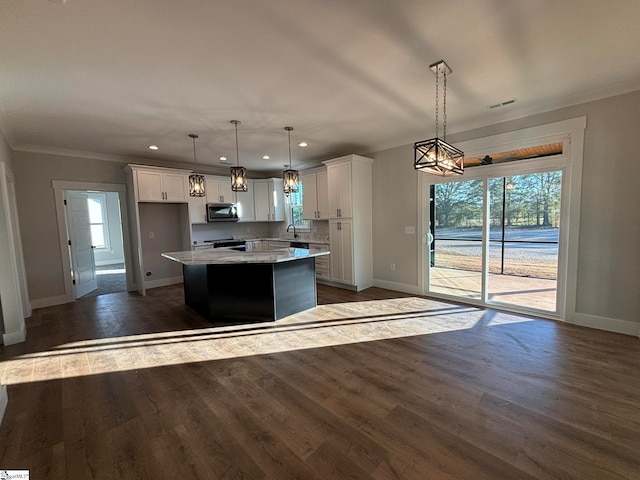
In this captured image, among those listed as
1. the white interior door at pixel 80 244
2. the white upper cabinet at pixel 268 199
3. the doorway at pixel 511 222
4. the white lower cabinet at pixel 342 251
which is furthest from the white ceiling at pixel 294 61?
the white upper cabinet at pixel 268 199

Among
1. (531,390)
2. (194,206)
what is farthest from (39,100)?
(531,390)

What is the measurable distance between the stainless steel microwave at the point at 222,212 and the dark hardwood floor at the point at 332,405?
317 centimetres

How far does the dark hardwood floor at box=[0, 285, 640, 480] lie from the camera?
1557 millimetres

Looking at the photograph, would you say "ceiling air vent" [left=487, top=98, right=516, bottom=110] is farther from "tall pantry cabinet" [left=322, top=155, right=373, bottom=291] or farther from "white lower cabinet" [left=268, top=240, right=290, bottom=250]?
"white lower cabinet" [left=268, top=240, right=290, bottom=250]

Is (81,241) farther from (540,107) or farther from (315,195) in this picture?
(540,107)

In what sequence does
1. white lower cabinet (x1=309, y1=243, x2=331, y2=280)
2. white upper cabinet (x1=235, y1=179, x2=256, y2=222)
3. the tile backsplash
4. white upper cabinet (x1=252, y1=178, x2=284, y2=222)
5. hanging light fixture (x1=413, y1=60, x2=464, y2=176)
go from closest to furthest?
hanging light fixture (x1=413, y1=60, x2=464, y2=176)
white lower cabinet (x1=309, y1=243, x2=331, y2=280)
the tile backsplash
white upper cabinet (x1=235, y1=179, x2=256, y2=222)
white upper cabinet (x1=252, y1=178, x2=284, y2=222)

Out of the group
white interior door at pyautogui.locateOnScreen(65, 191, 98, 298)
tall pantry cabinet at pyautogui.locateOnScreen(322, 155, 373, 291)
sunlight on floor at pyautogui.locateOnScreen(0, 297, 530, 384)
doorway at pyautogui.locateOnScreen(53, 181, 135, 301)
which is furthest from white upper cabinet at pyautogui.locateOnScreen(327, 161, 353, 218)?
white interior door at pyautogui.locateOnScreen(65, 191, 98, 298)

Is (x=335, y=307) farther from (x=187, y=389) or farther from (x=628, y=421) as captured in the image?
(x=628, y=421)

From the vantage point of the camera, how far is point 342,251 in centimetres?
526

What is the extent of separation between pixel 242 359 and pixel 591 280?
13.5ft

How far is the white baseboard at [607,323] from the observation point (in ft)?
9.93

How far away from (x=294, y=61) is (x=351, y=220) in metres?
3.08

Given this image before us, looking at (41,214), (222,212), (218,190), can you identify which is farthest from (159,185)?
(41,214)

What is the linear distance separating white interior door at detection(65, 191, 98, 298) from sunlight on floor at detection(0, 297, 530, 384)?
2.67 meters
